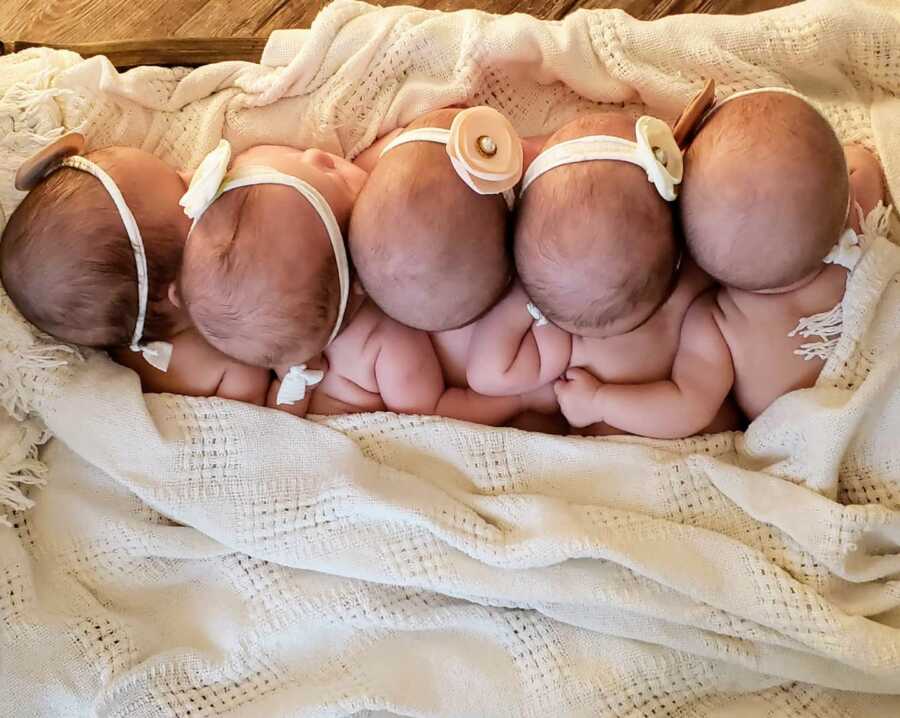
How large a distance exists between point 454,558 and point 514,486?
0.45 feet

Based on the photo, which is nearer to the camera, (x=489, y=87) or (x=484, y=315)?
(x=484, y=315)

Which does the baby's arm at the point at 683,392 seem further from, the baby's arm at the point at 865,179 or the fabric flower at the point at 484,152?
the fabric flower at the point at 484,152

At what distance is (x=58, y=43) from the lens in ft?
4.63

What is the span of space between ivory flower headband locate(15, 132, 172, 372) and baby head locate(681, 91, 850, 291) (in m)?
0.70

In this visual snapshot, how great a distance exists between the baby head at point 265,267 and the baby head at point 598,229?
0.25 meters

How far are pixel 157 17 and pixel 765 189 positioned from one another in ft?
3.61

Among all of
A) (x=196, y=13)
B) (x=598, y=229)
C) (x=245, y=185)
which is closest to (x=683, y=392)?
(x=598, y=229)

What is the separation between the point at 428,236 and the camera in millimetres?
1027

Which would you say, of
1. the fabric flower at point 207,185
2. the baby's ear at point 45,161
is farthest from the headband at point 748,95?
the baby's ear at point 45,161

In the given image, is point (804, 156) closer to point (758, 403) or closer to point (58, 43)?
point (758, 403)

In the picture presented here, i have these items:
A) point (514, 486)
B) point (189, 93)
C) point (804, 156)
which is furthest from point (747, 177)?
point (189, 93)

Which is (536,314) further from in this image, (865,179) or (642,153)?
(865,179)

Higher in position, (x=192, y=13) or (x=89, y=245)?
(x=192, y=13)

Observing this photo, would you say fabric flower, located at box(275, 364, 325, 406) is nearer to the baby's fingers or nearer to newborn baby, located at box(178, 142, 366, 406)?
newborn baby, located at box(178, 142, 366, 406)
